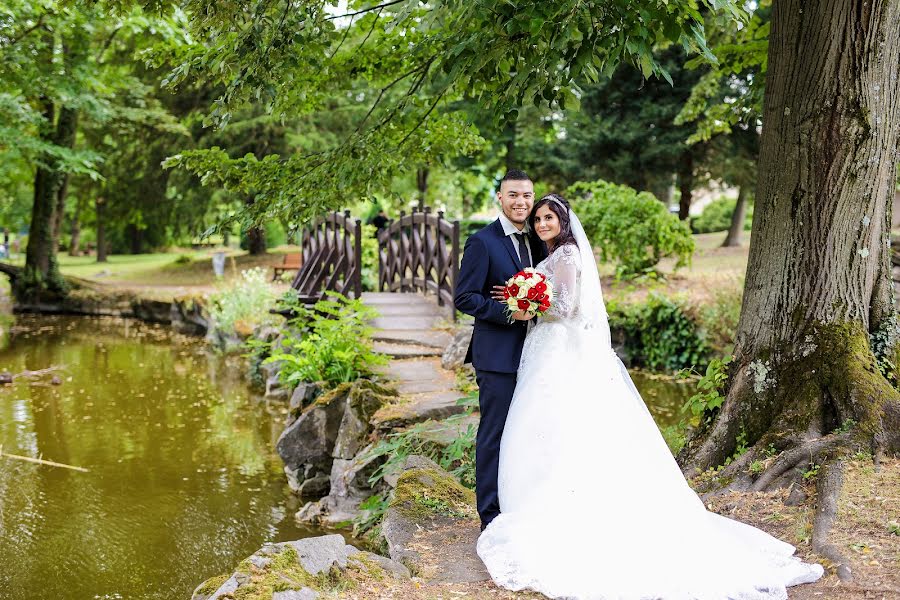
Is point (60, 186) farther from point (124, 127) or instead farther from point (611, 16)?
point (611, 16)

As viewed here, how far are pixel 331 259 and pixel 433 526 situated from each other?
31.3 ft

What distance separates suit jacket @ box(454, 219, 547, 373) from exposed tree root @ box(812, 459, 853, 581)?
5.82ft

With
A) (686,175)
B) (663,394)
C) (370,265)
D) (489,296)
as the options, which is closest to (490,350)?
(489,296)

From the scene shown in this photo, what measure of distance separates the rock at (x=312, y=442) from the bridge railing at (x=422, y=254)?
3004 mm

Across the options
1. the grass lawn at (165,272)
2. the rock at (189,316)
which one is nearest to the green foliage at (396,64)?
the rock at (189,316)

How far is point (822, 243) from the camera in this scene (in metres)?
5.11

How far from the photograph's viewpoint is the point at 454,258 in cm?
1122

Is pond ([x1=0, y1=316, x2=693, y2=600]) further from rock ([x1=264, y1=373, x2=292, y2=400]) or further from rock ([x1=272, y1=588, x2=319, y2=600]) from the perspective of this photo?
rock ([x1=272, y1=588, x2=319, y2=600])

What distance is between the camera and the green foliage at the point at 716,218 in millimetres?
30672

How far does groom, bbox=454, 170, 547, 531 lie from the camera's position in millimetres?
4484

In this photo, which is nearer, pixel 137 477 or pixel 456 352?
pixel 137 477

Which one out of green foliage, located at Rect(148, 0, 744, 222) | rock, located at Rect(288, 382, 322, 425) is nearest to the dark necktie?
green foliage, located at Rect(148, 0, 744, 222)

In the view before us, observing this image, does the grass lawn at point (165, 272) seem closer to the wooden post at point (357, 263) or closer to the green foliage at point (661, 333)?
the wooden post at point (357, 263)

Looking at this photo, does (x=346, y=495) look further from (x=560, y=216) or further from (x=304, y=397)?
(x=560, y=216)
